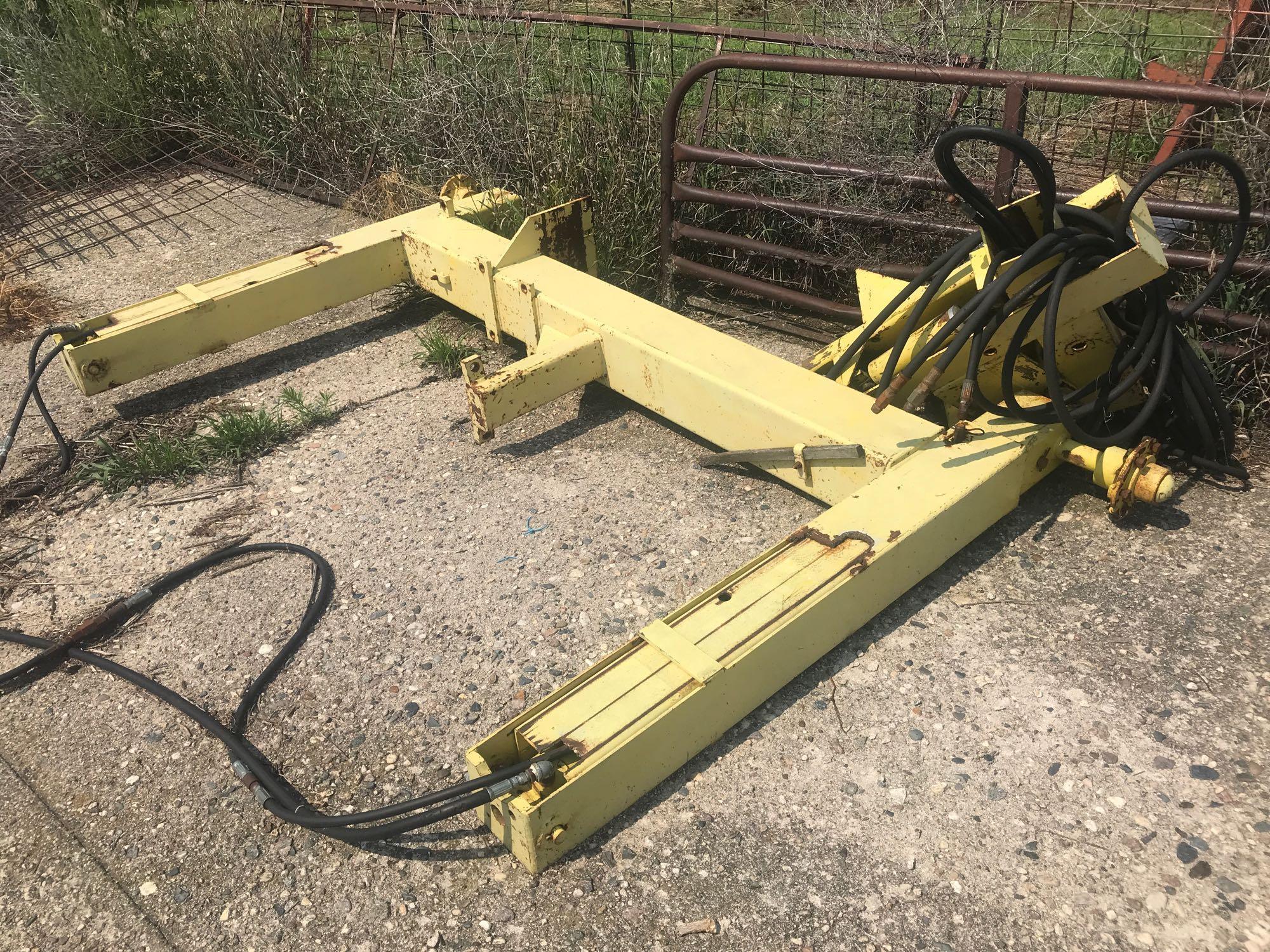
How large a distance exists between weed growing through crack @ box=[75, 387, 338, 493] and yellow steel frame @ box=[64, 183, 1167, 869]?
294 mm

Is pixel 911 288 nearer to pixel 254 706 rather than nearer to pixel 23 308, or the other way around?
pixel 254 706

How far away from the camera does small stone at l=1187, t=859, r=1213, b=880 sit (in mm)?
2212

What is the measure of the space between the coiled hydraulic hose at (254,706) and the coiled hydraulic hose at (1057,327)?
5.32ft

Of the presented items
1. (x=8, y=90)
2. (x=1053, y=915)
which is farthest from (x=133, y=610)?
(x=8, y=90)

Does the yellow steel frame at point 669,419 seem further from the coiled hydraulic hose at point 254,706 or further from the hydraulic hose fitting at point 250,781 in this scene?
the hydraulic hose fitting at point 250,781

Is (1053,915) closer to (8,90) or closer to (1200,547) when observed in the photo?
(1200,547)

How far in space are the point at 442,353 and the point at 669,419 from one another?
1.24 m

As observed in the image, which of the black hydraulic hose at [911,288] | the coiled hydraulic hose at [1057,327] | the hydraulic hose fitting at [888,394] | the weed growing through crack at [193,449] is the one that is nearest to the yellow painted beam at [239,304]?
the weed growing through crack at [193,449]

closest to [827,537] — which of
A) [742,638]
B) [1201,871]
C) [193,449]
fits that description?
[742,638]

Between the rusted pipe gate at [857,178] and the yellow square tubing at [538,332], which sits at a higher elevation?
the rusted pipe gate at [857,178]

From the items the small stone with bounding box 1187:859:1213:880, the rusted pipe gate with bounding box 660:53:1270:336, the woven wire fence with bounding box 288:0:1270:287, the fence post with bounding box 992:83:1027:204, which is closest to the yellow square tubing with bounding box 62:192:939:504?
the rusted pipe gate with bounding box 660:53:1270:336

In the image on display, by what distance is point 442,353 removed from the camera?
14.4ft

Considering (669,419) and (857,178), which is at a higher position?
(857,178)

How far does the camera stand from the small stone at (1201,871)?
2.21 m
